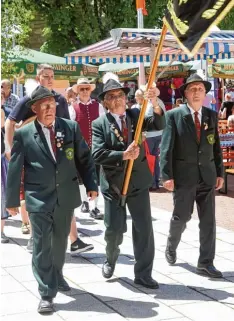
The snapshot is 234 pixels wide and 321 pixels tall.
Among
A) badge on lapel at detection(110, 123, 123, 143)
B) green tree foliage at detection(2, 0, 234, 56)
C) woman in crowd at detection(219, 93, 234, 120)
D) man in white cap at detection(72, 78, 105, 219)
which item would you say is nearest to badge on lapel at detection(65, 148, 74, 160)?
badge on lapel at detection(110, 123, 123, 143)

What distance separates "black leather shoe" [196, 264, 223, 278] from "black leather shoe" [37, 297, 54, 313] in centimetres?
176

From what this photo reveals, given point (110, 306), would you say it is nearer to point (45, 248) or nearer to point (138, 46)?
point (45, 248)

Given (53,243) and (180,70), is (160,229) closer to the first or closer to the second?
(53,243)

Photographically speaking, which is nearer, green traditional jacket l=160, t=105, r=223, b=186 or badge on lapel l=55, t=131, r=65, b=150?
badge on lapel l=55, t=131, r=65, b=150

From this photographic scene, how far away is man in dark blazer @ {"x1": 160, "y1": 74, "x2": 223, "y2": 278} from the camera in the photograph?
7059 millimetres

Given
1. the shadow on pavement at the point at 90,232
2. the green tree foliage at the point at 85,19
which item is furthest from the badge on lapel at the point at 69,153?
the green tree foliage at the point at 85,19

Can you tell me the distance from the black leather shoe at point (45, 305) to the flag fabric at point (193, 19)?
2.32 metres

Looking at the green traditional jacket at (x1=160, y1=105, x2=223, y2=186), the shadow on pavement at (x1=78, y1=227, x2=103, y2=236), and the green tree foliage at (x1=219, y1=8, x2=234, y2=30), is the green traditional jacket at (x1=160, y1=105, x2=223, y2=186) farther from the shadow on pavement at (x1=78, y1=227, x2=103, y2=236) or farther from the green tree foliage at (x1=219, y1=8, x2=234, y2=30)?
the green tree foliage at (x1=219, y1=8, x2=234, y2=30)

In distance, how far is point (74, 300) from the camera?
6289 millimetres

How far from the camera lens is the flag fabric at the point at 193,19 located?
5.37 m

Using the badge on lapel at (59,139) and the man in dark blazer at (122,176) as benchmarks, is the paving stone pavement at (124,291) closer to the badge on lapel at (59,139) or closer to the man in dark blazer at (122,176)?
the man in dark blazer at (122,176)

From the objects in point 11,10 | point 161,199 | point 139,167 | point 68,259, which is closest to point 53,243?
point 139,167

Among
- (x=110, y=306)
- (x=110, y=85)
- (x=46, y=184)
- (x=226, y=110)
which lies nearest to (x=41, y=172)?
(x=46, y=184)

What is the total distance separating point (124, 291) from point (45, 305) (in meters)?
0.90
